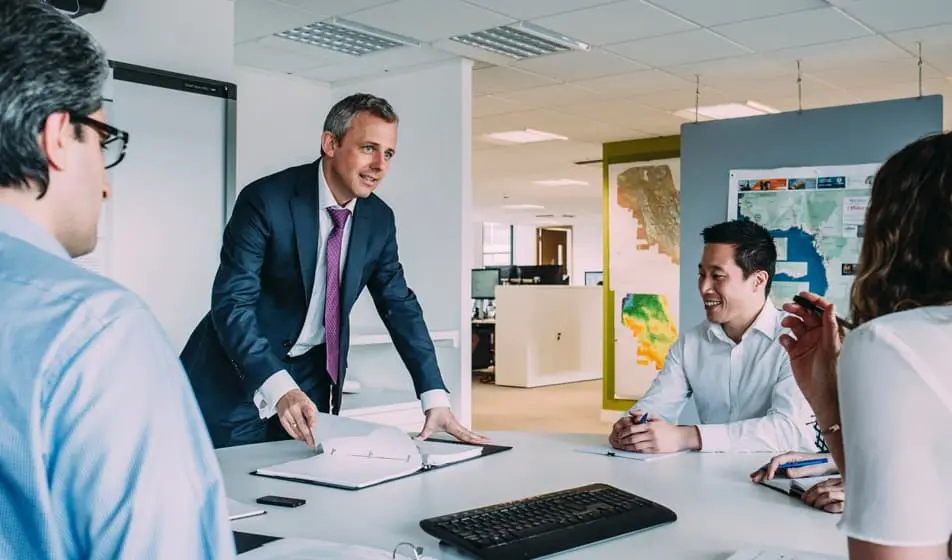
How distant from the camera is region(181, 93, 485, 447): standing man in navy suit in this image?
2.34 meters

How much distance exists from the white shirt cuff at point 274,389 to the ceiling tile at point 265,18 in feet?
9.24

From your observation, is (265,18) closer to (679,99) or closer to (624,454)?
(679,99)

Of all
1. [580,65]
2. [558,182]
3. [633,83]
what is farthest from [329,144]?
[558,182]

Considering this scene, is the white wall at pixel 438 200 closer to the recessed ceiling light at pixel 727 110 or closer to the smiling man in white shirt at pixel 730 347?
the recessed ceiling light at pixel 727 110

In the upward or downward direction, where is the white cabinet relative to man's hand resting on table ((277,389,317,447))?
downward

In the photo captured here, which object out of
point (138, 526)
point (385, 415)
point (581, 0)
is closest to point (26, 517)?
point (138, 526)

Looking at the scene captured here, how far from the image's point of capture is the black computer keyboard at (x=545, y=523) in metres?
1.28

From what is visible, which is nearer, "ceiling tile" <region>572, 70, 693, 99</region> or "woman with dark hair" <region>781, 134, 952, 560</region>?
"woman with dark hair" <region>781, 134, 952, 560</region>

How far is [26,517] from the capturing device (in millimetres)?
654

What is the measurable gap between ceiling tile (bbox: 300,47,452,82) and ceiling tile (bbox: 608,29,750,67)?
1.10m

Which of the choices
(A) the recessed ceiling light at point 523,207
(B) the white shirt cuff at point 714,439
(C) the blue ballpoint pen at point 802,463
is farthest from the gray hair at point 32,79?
(A) the recessed ceiling light at point 523,207

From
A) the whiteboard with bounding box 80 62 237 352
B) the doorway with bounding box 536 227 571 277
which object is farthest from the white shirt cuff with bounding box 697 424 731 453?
the doorway with bounding box 536 227 571 277

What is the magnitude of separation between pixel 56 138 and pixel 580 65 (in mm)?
5001

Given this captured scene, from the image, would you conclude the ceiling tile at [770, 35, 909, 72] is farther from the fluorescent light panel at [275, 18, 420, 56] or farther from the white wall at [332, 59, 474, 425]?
the fluorescent light panel at [275, 18, 420, 56]
